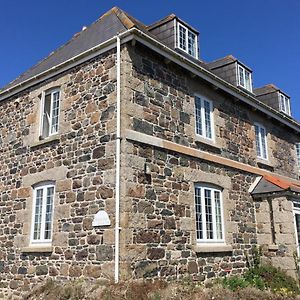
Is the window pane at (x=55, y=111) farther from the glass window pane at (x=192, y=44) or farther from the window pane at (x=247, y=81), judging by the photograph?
the window pane at (x=247, y=81)

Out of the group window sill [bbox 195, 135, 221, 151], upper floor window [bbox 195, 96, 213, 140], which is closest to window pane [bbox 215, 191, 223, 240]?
window sill [bbox 195, 135, 221, 151]

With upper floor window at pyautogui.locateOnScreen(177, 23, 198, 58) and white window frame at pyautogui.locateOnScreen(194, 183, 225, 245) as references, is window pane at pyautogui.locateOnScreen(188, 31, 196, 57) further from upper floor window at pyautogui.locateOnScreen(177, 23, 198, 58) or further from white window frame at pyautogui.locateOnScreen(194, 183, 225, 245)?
white window frame at pyautogui.locateOnScreen(194, 183, 225, 245)

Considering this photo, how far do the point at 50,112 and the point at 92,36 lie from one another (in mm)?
2938

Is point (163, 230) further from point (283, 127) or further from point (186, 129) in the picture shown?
point (283, 127)

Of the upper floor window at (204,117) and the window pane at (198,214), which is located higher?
the upper floor window at (204,117)

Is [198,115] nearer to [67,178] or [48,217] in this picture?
[67,178]

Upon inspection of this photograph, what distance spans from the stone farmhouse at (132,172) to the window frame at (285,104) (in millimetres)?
4707

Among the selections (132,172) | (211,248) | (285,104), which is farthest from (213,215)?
(285,104)

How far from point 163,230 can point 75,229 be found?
2307 millimetres

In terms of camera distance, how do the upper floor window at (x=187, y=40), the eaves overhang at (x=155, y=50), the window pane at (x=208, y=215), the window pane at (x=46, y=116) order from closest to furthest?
the eaves overhang at (x=155, y=50) → the window pane at (x=208, y=215) → the window pane at (x=46, y=116) → the upper floor window at (x=187, y=40)

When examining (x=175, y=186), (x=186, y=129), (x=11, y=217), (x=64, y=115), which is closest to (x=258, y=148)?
(x=186, y=129)

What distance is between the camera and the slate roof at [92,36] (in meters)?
11.2

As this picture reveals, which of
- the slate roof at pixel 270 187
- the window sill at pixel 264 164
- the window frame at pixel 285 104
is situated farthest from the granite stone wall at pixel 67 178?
the window frame at pixel 285 104

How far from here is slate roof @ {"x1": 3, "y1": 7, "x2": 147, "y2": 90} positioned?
11211 mm
